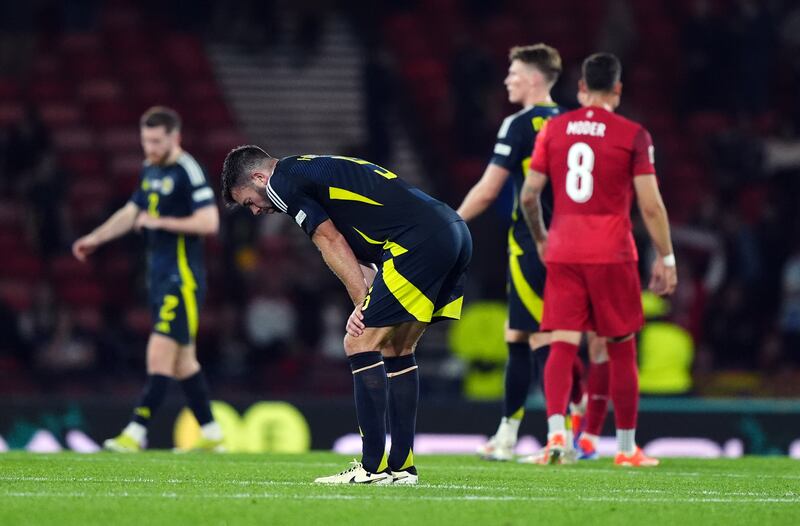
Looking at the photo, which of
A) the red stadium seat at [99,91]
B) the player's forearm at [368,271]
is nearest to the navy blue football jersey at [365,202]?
the player's forearm at [368,271]

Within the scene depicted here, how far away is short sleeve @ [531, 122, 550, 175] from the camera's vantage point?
827 cm

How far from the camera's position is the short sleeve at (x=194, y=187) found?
10.1 m

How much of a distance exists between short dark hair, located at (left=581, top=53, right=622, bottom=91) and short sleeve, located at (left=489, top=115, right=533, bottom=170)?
669mm

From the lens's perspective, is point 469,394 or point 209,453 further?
point 469,394

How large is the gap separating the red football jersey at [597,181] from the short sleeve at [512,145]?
648 millimetres

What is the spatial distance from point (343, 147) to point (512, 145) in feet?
27.3

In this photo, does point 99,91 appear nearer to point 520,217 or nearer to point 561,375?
point 520,217

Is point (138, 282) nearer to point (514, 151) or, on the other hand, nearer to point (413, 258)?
point (514, 151)

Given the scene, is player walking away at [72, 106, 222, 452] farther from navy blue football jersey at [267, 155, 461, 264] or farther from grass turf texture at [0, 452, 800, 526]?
navy blue football jersey at [267, 155, 461, 264]

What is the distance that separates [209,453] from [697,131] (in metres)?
10.7

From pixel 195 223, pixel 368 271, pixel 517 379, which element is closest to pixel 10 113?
pixel 195 223

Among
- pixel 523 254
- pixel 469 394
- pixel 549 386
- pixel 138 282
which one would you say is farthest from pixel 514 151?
pixel 138 282

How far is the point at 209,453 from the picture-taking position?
9.92 m

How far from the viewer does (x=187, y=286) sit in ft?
33.5
